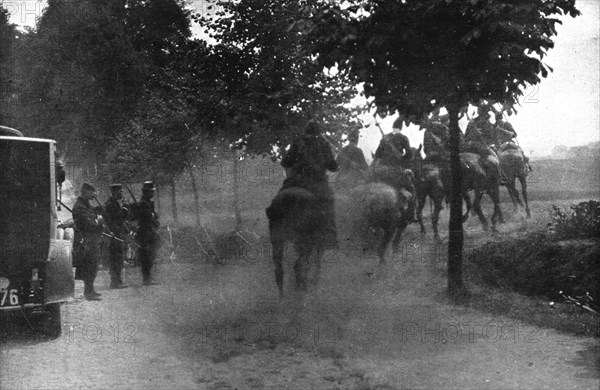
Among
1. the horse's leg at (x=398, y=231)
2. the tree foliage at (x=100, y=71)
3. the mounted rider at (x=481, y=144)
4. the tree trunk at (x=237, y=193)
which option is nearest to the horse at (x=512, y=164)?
the mounted rider at (x=481, y=144)

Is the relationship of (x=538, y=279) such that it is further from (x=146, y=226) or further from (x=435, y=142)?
(x=146, y=226)

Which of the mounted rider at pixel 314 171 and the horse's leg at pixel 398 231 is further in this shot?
the horse's leg at pixel 398 231

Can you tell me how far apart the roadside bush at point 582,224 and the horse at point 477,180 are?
4394mm

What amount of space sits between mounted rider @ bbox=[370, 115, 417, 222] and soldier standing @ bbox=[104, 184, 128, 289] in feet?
15.9

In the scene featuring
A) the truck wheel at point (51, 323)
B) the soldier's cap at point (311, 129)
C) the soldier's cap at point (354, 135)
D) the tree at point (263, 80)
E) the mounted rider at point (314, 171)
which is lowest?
the truck wheel at point (51, 323)

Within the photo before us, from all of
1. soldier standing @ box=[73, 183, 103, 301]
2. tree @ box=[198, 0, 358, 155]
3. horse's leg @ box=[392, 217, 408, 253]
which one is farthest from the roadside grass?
soldier standing @ box=[73, 183, 103, 301]

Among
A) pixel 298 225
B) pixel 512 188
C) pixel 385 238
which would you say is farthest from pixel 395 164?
pixel 512 188

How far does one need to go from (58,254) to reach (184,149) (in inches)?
255

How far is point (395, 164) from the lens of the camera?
13.0 metres

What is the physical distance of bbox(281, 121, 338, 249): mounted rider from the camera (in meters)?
9.93

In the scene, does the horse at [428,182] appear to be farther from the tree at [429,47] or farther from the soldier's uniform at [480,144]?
the tree at [429,47]

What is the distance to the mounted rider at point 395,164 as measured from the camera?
42.1 ft

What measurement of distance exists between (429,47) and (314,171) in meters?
2.45

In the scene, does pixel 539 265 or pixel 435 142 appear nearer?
pixel 539 265
